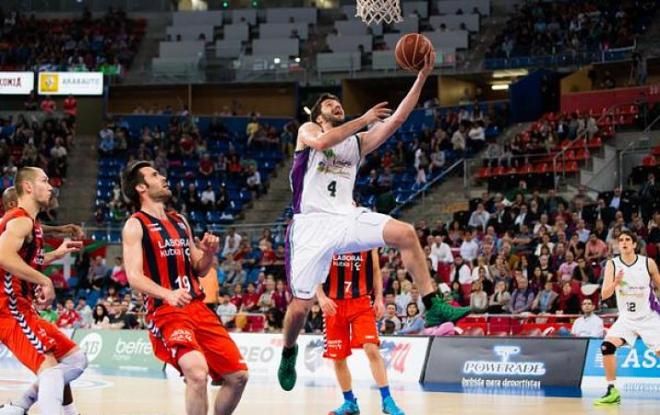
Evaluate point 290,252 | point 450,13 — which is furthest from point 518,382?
point 450,13

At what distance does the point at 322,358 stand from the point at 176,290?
36.4 ft

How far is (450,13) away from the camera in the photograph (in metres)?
41.0

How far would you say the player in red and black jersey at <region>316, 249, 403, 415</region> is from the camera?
1124 cm

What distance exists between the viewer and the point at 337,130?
887cm

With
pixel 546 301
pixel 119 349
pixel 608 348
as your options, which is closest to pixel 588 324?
pixel 546 301

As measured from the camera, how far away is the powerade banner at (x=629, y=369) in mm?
15250

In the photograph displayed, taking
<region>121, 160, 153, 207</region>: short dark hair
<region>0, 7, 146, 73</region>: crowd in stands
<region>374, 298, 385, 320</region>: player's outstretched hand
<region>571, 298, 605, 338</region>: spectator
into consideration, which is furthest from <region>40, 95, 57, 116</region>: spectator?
<region>121, 160, 153, 207</region>: short dark hair

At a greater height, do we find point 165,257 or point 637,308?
point 165,257

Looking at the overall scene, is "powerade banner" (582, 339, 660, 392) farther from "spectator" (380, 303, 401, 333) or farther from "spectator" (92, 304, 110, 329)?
"spectator" (92, 304, 110, 329)

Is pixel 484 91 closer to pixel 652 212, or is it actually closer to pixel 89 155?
pixel 89 155

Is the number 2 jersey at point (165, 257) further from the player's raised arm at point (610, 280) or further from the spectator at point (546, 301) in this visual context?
the spectator at point (546, 301)

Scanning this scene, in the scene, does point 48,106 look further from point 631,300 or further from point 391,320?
point 631,300

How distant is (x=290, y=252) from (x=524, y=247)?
12693 millimetres

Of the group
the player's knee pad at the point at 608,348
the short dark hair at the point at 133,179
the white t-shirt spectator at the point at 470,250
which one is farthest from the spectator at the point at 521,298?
the short dark hair at the point at 133,179
